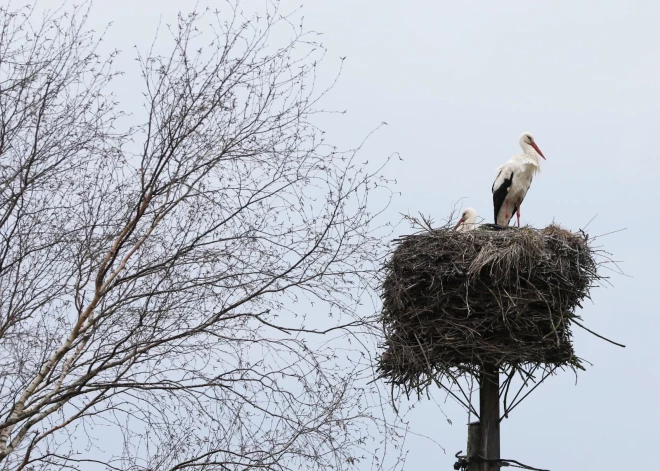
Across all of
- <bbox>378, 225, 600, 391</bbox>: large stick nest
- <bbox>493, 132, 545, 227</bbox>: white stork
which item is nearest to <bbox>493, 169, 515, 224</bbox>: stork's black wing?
<bbox>493, 132, 545, 227</bbox>: white stork

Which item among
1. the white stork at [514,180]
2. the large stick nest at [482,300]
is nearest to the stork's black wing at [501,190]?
the white stork at [514,180]

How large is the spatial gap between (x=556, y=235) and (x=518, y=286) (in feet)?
2.75

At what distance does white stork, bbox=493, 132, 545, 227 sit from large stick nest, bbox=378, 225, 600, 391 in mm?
3730

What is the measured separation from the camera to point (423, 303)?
7570 mm

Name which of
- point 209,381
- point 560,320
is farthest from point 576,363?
point 209,381

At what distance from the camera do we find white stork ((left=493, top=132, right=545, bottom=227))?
1163cm

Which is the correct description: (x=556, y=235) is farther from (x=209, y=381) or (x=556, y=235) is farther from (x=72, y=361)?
(x=72, y=361)

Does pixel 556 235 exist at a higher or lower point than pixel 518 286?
higher

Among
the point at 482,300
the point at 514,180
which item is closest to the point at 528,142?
the point at 514,180

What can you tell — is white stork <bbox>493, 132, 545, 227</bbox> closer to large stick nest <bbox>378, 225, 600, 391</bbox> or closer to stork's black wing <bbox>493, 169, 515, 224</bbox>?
stork's black wing <bbox>493, 169, 515, 224</bbox>

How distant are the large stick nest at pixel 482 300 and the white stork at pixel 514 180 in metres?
3.73

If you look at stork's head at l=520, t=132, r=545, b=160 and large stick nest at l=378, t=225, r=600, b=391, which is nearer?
large stick nest at l=378, t=225, r=600, b=391

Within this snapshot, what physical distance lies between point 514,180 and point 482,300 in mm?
4514

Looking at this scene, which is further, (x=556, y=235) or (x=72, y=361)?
(x=556, y=235)
